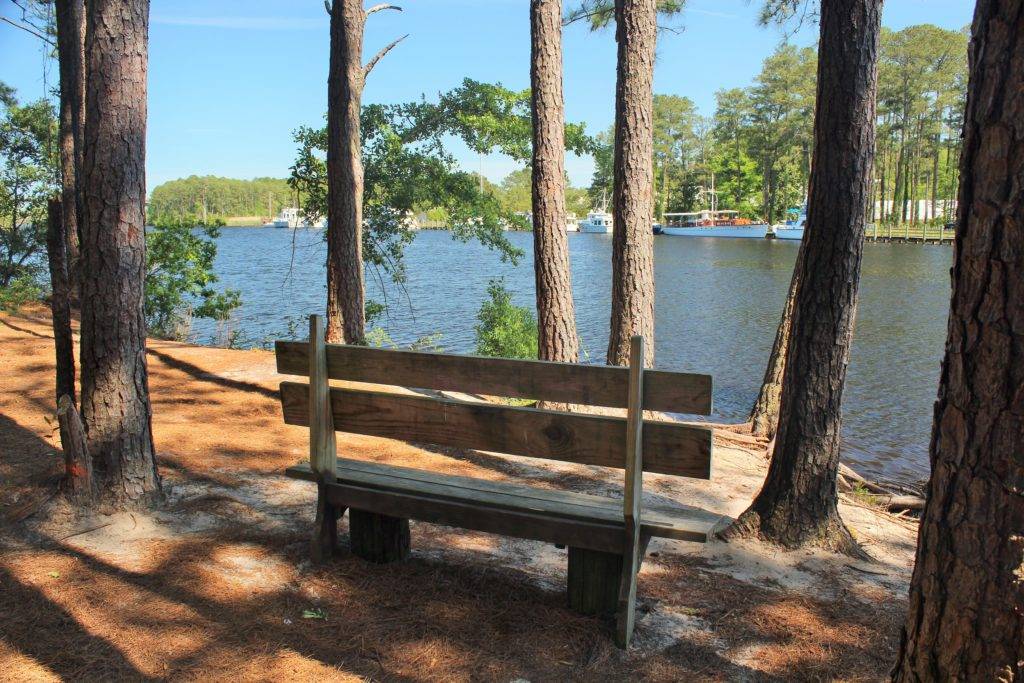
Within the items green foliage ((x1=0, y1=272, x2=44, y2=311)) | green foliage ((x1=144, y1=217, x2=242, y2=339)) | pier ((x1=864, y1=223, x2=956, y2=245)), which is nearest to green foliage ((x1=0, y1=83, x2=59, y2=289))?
green foliage ((x1=0, y1=272, x2=44, y2=311))

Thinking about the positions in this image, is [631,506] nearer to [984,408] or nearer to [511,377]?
[511,377]

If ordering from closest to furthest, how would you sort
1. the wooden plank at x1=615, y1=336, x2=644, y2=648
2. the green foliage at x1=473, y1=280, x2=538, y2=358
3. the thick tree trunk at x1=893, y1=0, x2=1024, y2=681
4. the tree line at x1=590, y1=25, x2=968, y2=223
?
1. the thick tree trunk at x1=893, y1=0, x2=1024, y2=681
2. the wooden plank at x1=615, y1=336, x2=644, y2=648
3. the green foliage at x1=473, y1=280, x2=538, y2=358
4. the tree line at x1=590, y1=25, x2=968, y2=223

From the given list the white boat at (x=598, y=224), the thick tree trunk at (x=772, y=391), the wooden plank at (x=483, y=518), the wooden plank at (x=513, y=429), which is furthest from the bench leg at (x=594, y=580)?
the white boat at (x=598, y=224)

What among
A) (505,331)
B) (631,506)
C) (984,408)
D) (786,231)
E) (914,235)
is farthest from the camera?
(786,231)

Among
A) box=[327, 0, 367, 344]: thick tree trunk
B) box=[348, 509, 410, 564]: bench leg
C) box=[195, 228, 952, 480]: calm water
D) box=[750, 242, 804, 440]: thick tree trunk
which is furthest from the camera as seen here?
box=[195, 228, 952, 480]: calm water

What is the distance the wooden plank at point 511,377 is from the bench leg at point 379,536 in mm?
749

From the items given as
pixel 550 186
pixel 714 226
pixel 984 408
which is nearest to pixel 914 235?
pixel 714 226

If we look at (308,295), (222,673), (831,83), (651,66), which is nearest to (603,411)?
(651,66)

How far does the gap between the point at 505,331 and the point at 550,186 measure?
6958 millimetres

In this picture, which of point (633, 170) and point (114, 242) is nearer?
point (114, 242)

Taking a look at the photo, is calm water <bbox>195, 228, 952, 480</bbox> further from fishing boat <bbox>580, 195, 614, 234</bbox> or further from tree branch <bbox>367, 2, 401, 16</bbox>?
fishing boat <bbox>580, 195, 614, 234</bbox>

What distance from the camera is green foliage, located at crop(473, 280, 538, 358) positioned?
14445mm

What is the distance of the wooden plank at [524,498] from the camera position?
132 inches

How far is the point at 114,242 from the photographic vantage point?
4.47m
